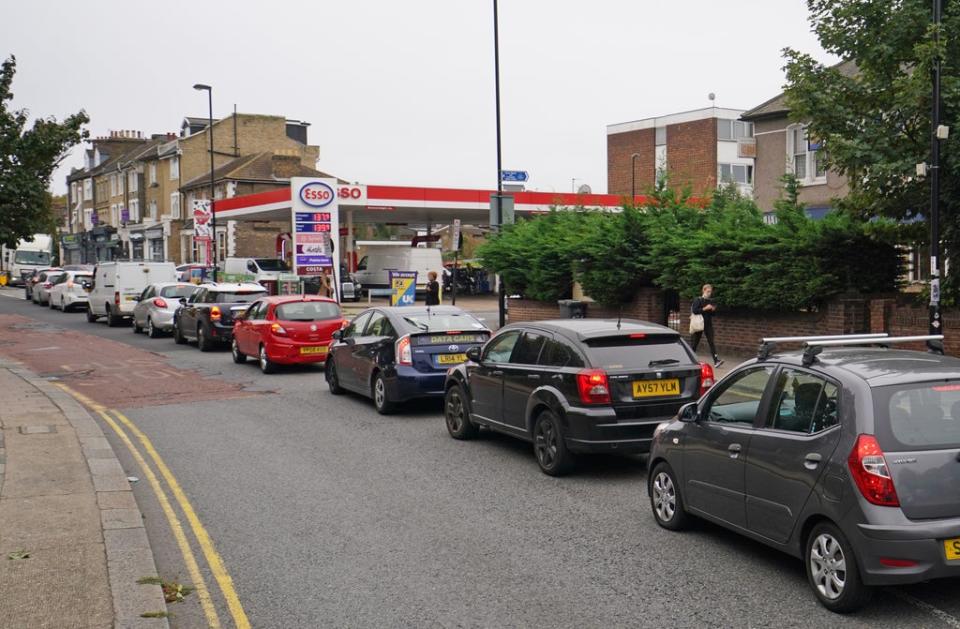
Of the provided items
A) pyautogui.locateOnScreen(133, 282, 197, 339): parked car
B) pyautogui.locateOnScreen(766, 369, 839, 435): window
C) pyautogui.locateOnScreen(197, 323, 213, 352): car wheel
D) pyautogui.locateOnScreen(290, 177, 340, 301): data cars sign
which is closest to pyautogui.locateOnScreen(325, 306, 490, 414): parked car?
pyautogui.locateOnScreen(766, 369, 839, 435): window

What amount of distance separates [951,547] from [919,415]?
28.6 inches

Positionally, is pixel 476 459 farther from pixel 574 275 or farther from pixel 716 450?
pixel 574 275

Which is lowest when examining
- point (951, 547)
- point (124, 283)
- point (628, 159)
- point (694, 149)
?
point (951, 547)

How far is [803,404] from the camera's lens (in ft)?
20.2

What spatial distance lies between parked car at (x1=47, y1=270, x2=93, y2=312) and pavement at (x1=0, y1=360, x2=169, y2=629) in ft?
101

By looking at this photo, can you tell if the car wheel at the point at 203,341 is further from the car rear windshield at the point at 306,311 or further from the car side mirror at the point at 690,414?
the car side mirror at the point at 690,414

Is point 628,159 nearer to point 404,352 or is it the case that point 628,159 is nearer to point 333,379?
point 333,379

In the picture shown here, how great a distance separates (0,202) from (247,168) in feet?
133

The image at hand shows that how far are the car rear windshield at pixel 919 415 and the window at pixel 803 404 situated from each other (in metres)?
0.29

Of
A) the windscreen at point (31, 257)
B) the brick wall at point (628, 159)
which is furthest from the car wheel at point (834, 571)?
the windscreen at point (31, 257)

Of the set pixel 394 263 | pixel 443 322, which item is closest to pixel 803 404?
pixel 443 322

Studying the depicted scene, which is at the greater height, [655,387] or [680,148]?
[680,148]

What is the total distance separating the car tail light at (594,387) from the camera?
368 inches

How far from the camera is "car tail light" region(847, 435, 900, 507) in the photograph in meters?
5.41
